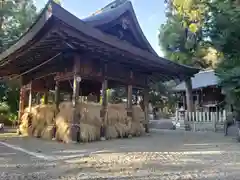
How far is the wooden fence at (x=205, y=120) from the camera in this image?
14.0 metres

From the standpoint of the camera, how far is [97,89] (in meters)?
12.5

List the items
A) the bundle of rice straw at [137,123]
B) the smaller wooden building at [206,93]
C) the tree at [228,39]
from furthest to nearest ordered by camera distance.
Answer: the smaller wooden building at [206,93] < the bundle of rice straw at [137,123] < the tree at [228,39]

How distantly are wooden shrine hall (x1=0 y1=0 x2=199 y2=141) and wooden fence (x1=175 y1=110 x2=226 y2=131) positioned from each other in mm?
4294

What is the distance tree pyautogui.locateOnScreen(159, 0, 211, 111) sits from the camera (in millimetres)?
17562

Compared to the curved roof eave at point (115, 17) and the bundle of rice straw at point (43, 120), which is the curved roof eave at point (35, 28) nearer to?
the curved roof eave at point (115, 17)

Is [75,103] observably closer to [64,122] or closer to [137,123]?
[64,122]

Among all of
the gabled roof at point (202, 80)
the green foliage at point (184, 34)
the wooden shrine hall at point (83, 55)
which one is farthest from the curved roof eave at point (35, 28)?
the gabled roof at point (202, 80)

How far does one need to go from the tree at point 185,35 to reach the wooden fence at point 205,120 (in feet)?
8.82

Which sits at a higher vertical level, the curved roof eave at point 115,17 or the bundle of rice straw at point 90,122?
the curved roof eave at point 115,17

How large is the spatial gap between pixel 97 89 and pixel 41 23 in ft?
22.5

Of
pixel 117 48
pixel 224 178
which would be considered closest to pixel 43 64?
pixel 117 48

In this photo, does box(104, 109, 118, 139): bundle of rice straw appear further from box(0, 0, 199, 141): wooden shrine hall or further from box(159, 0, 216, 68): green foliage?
box(159, 0, 216, 68): green foliage

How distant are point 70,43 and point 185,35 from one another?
45.1 feet

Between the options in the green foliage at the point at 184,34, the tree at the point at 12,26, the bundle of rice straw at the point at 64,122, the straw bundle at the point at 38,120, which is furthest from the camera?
the green foliage at the point at 184,34
